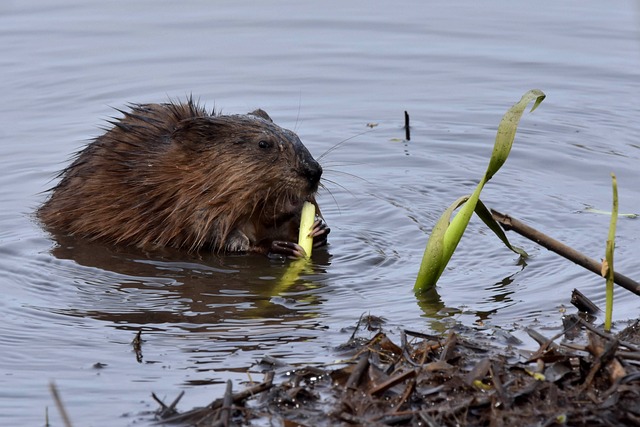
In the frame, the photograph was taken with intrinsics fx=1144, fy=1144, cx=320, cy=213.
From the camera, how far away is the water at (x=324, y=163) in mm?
5242

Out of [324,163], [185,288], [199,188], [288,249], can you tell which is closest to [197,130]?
[199,188]

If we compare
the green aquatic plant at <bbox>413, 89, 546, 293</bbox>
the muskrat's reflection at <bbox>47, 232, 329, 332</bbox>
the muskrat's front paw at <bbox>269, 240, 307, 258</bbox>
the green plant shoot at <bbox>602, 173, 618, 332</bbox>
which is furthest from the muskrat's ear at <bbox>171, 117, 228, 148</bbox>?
the green plant shoot at <bbox>602, 173, 618, 332</bbox>

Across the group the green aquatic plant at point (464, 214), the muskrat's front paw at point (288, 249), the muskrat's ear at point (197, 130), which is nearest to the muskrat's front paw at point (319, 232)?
the muskrat's front paw at point (288, 249)

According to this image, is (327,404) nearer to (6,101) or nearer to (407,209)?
(407,209)

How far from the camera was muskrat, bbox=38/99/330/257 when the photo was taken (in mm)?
7070

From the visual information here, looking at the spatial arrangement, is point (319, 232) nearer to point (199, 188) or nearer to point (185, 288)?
point (199, 188)

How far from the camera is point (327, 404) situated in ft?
13.9

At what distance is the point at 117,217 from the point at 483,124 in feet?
12.1

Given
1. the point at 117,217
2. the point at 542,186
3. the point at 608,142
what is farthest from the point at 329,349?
the point at 608,142

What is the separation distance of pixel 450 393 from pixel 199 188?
3299mm

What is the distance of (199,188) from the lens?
7.13 m

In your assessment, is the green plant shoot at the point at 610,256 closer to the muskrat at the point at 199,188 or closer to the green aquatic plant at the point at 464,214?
the green aquatic plant at the point at 464,214

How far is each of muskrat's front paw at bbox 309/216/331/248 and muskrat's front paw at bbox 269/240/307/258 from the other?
0.12 meters

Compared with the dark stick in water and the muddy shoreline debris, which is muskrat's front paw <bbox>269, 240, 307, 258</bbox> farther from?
the dark stick in water
